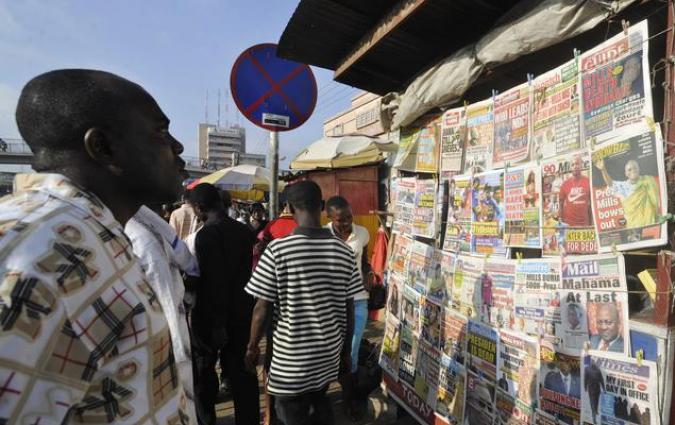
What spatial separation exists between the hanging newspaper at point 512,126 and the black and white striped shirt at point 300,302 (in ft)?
3.76

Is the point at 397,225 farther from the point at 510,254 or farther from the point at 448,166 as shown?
the point at 510,254

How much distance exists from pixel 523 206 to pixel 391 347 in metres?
1.75

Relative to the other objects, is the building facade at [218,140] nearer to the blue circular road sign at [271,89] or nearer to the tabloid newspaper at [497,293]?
the blue circular road sign at [271,89]

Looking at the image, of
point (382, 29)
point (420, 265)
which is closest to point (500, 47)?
point (382, 29)

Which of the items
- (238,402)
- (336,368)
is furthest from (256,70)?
(238,402)

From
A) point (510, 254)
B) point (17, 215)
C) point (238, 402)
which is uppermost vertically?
point (17, 215)

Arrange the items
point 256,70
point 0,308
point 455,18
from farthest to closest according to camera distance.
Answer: point 256,70
point 455,18
point 0,308

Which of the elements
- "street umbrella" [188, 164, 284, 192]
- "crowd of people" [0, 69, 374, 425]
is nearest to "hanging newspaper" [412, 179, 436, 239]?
"crowd of people" [0, 69, 374, 425]

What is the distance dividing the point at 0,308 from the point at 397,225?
2.87 metres

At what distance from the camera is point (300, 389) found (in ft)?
7.12

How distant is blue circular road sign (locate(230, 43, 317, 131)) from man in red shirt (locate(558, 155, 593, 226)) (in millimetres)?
2179

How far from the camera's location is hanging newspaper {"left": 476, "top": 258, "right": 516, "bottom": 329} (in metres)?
2.05

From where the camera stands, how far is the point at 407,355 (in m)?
2.95

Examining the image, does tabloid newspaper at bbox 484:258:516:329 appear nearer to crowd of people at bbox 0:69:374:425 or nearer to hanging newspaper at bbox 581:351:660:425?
hanging newspaper at bbox 581:351:660:425
